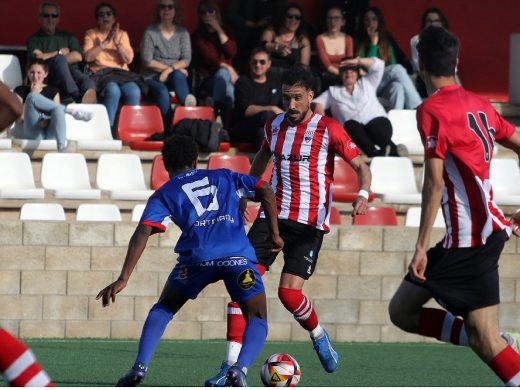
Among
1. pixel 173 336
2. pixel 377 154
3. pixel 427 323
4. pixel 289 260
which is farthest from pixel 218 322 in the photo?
pixel 427 323

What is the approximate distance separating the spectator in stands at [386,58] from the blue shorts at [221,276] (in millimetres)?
7880

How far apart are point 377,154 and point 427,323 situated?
7689 mm

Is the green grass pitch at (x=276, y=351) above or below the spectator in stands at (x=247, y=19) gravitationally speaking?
below

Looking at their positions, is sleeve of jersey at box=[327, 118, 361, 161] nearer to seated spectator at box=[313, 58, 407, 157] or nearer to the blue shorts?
the blue shorts

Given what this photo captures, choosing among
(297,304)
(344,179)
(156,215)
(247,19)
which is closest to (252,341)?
(156,215)

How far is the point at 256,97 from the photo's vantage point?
551 inches

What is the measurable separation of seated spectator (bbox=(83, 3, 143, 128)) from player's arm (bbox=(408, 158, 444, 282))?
852 centimetres

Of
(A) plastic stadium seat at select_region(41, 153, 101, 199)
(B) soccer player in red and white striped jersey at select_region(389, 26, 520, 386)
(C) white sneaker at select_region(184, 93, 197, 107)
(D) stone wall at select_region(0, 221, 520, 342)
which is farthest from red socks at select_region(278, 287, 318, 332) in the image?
(C) white sneaker at select_region(184, 93, 197, 107)

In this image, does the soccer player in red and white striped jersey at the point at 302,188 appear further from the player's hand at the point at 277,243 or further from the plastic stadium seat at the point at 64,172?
the plastic stadium seat at the point at 64,172

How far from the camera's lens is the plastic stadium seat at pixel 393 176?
13797 mm

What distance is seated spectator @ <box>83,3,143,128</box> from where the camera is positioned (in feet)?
46.6

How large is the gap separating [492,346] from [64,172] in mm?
7752

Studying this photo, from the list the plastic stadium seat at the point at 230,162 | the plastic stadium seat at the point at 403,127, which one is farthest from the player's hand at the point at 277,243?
the plastic stadium seat at the point at 403,127

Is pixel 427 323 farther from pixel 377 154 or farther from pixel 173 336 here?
pixel 377 154
